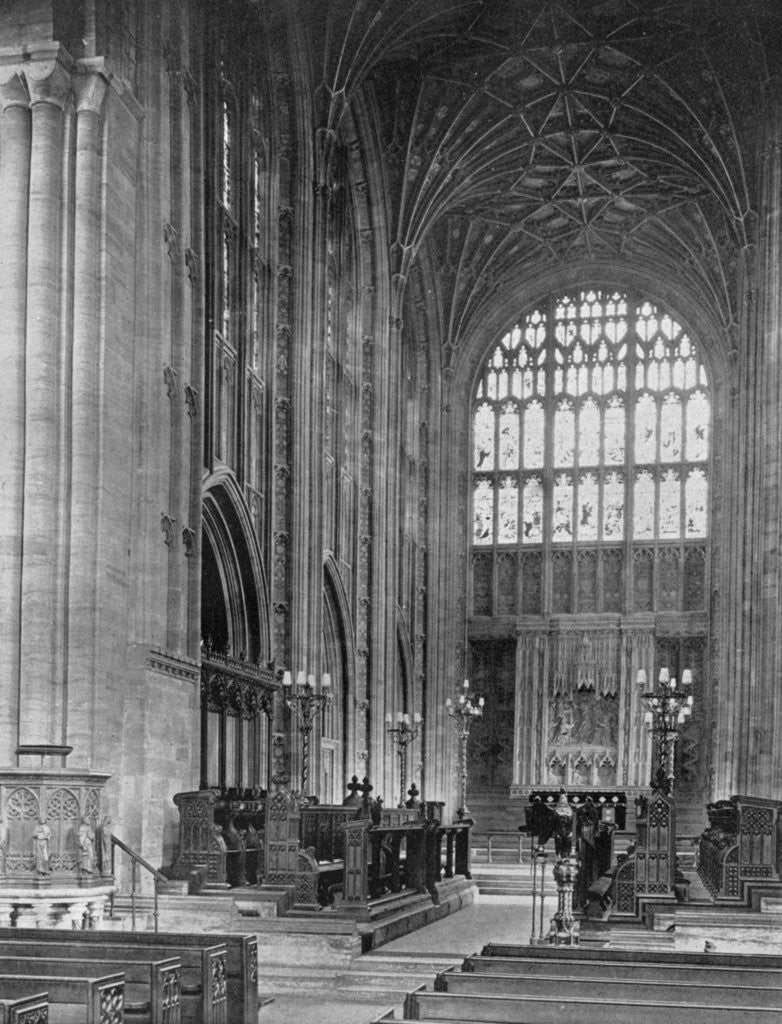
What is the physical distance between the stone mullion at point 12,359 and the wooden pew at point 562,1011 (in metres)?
10.6

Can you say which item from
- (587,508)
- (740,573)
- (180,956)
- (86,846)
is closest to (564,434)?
(587,508)

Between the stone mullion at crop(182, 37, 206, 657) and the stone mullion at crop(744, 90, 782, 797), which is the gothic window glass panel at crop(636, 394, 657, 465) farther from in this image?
the stone mullion at crop(182, 37, 206, 657)

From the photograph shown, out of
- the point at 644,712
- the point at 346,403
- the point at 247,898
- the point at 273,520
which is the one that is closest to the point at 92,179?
the point at 247,898

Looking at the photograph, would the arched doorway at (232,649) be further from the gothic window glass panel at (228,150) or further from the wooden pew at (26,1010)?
the wooden pew at (26,1010)

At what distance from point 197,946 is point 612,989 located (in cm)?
311

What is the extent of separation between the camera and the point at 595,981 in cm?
843

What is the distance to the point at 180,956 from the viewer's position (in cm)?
977

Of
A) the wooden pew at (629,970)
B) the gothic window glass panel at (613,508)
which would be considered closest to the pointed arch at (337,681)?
the gothic window glass panel at (613,508)

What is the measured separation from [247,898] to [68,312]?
770 cm

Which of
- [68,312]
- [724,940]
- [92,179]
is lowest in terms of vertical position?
[724,940]

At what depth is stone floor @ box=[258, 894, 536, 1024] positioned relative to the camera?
1341cm

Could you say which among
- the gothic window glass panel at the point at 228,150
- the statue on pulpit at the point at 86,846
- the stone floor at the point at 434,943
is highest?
the gothic window glass panel at the point at 228,150

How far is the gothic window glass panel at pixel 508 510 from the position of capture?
45.8 m

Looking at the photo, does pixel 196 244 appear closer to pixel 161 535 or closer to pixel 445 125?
pixel 161 535
